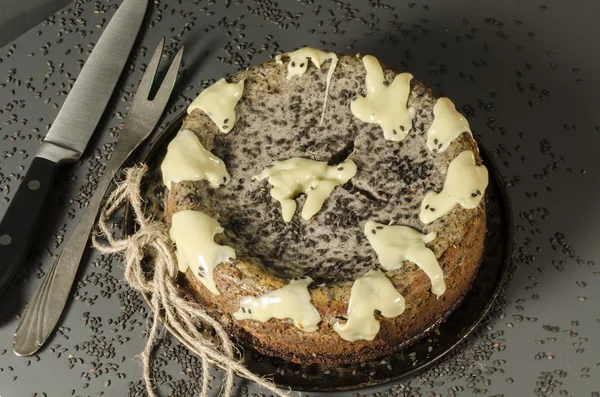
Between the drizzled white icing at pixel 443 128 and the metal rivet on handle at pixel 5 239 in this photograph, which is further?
the metal rivet on handle at pixel 5 239

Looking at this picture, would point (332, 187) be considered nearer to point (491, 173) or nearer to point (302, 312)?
point (302, 312)

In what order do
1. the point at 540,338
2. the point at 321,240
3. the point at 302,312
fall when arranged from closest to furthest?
1. the point at 302,312
2. the point at 321,240
3. the point at 540,338

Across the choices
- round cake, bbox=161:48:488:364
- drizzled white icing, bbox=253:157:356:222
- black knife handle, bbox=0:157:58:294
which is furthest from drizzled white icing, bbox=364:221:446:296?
black knife handle, bbox=0:157:58:294

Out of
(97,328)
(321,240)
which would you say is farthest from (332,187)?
(97,328)

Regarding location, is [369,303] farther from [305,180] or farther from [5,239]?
[5,239]

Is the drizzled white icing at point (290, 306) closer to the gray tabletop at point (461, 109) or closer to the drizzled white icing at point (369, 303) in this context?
the drizzled white icing at point (369, 303)

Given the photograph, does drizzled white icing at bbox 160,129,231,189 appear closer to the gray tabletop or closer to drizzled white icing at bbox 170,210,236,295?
drizzled white icing at bbox 170,210,236,295

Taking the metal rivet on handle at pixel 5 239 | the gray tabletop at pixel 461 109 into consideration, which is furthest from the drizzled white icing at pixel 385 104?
the metal rivet on handle at pixel 5 239
